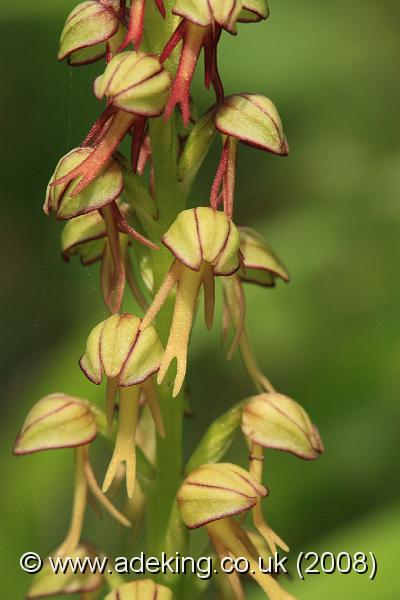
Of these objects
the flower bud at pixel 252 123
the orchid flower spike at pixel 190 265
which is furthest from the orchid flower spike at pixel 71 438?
the flower bud at pixel 252 123

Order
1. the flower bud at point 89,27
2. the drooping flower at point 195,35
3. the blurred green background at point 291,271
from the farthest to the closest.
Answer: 1. the blurred green background at point 291,271
2. the flower bud at point 89,27
3. the drooping flower at point 195,35

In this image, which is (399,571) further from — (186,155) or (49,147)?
(49,147)

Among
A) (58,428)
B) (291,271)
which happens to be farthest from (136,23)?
(291,271)

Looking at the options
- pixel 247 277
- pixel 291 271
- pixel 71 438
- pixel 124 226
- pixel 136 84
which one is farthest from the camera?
pixel 291 271

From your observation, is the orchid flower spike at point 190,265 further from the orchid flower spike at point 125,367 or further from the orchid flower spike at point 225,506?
the orchid flower spike at point 225,506

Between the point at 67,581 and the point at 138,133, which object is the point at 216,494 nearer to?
the point at 67,581

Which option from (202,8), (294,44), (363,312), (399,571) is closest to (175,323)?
(202,8)

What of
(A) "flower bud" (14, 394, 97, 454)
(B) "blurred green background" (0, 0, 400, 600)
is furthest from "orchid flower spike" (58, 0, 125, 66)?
(B) "blurred green background" (0, 0, 400, 600)
